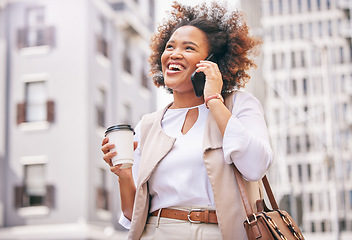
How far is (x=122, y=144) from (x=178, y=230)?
0.44 meters

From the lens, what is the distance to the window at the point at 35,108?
973 inches

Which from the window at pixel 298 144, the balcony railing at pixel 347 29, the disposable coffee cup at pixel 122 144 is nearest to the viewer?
the disposable coffee cup at pixel 122 144

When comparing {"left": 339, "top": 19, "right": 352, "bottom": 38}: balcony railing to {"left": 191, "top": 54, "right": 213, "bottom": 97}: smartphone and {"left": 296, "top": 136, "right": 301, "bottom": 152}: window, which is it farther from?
{"left": 191, "top": 54, "right": 213, "bottom": 97}: smartphone

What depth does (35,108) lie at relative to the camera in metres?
24.9

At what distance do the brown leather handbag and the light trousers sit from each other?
0.16 m

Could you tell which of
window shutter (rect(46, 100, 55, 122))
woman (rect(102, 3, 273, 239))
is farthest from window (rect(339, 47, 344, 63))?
woman (rect(102, 3, 273, 239))

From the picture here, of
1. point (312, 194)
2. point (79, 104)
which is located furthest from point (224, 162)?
point (312, 194)

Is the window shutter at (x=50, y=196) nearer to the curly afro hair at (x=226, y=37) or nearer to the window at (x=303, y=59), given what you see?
the curly afro hair at (x=226, y=37)

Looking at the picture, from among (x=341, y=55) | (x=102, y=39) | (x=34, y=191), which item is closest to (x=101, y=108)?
(x=102, y=39)

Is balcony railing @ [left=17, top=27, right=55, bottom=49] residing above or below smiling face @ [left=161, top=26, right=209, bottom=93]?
above

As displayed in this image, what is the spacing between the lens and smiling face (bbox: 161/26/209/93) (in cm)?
312

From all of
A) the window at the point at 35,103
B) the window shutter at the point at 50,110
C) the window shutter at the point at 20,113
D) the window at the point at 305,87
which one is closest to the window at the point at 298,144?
the window at the point at 305,87

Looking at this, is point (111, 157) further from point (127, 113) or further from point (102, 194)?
point (127, 113)

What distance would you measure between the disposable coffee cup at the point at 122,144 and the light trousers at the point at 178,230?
0.29 metres
